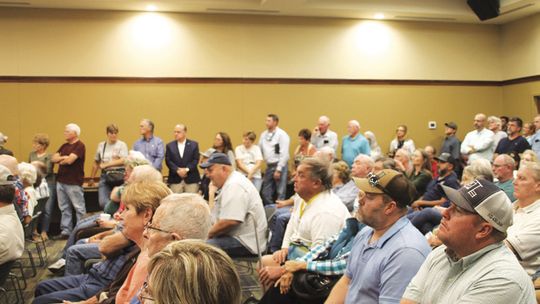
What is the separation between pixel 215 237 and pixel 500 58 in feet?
30.0

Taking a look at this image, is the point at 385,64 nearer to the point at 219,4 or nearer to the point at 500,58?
the point at 500,58

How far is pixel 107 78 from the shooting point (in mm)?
9711

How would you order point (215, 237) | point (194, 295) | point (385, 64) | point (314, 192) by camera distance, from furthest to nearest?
point (385, 64)
point (215, 237)
point (314, 192)
point (194, 295)

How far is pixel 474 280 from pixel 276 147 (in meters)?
7.42

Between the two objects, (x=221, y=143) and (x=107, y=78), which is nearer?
(x=221, y=143)

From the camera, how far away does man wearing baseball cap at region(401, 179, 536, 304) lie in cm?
192

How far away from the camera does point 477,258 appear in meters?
2.04

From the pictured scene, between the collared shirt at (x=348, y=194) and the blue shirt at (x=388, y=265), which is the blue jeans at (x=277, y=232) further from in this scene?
the blue shirt at (x=388, y=265)

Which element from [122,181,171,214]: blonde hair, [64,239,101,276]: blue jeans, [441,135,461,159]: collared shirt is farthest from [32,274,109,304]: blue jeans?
[441,135,461,159]: collared shirt

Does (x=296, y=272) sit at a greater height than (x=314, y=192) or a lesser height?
lesser

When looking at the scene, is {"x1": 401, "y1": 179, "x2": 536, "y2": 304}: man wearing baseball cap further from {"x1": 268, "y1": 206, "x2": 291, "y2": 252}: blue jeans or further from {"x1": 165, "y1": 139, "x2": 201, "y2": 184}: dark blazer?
{"x1": 165, "y1": 139, "x2": 201, "y2": 184}: dark blazer

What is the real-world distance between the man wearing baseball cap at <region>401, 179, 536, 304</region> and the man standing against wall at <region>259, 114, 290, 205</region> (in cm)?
715

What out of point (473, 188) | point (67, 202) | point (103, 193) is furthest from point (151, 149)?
point (473, 188)

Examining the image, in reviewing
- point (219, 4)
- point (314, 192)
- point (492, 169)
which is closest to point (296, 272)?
point (314, 192)
